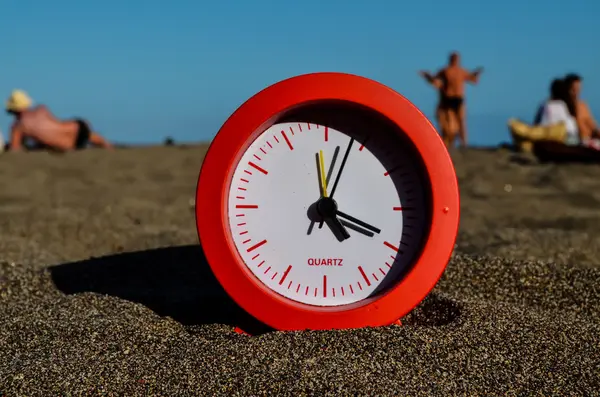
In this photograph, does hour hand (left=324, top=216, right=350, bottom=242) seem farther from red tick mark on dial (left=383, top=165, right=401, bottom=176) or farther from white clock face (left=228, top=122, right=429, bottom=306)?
red tick mark on dial (left=383, top=165, right=401, bottom=176)

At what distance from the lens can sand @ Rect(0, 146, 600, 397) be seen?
6.23ft

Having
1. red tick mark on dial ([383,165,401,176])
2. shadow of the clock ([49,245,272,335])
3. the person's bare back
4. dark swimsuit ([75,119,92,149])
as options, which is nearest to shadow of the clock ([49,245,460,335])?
shadow of the clock ([49,245,272,335])

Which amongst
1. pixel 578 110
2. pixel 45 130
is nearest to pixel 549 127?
pixel 578 110

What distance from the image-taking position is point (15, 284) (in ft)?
10.1

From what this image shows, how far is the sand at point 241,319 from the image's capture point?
1899 millimetres

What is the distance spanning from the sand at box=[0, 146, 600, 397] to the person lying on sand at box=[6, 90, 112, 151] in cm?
424

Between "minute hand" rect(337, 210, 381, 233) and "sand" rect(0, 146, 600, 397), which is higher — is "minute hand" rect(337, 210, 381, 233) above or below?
above

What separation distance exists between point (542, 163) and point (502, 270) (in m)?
4.32

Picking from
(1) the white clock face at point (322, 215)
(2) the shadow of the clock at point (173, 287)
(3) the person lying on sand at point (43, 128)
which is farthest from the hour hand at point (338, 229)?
(3) the person lying on sand at point (43, 128)

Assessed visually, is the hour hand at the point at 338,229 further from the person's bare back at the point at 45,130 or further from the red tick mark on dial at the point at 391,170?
the person's bare back at the point at 45,130

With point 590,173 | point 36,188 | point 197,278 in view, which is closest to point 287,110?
point 197,278

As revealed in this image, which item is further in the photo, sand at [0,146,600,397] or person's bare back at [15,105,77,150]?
person's bare back at [15,105,77,150]

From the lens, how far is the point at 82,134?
9.22 m

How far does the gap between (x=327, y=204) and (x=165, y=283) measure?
3.66 feet
